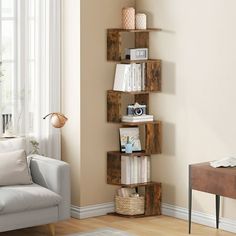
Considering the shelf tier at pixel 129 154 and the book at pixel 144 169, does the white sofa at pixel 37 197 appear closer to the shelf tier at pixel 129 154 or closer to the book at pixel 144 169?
the shelf tier at pixel 129 154

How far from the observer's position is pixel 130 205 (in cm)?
674

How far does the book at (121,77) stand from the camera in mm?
6652

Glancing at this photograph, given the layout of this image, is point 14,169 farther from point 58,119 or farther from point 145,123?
point 145,123

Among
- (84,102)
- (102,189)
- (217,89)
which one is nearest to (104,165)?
(102,189)

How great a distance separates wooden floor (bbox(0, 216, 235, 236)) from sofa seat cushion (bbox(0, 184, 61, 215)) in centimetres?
46

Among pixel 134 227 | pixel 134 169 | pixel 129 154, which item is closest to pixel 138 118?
pixel 129 154

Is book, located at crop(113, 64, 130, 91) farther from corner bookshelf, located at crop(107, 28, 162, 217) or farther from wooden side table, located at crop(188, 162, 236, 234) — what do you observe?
wooden side table, located at crop(188, 162, 236, 234)

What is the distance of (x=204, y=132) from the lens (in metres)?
6.37

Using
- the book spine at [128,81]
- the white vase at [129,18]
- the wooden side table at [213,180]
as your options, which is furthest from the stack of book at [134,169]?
the white vase at [129,18]

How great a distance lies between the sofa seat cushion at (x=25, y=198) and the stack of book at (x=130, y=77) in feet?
4.29

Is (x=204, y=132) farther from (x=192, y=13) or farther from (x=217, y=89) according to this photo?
(x=192, y=13)

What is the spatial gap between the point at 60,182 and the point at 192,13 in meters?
1.89

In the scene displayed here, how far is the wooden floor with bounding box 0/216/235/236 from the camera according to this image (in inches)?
243

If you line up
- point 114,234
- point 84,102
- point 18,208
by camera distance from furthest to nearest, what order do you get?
1. point 84,102
2. point 114,234
3. point 18,208
